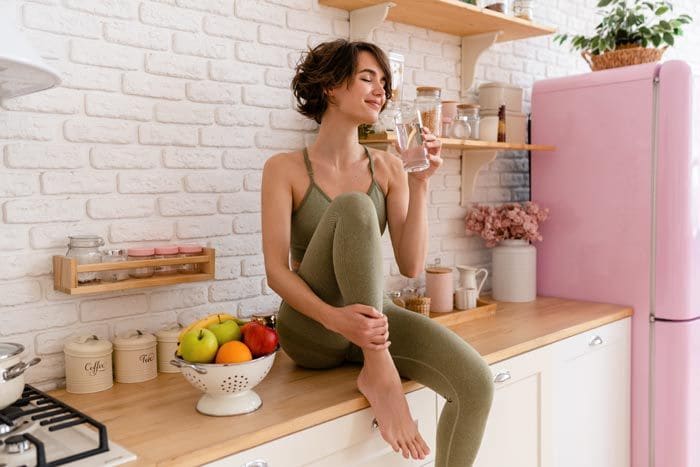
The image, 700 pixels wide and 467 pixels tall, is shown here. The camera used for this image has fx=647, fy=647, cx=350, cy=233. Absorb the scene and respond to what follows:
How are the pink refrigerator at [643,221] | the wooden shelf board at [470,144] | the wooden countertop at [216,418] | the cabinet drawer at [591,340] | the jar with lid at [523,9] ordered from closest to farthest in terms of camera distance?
the wooden countertop at [216,418] < the wooden shelf board at [470,144] < the cabinet drawer at [591,340] < the pink refrigerator at [643,221] < the jar with lid at [523,9]

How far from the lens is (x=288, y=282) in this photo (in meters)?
1.67

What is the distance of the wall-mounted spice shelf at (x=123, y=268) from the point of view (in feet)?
5.12

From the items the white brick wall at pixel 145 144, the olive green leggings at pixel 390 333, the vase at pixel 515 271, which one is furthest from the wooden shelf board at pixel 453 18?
the olive green leggings at pixel 390 333

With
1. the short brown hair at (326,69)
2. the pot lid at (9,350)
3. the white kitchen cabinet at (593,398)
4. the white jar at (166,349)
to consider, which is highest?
the short brown hair at (326,69)

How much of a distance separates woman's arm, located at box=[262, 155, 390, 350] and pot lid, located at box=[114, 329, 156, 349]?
343mm

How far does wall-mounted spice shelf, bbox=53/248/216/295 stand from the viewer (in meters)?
1.56

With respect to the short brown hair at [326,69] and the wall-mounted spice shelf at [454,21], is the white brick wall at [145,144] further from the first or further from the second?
the short brown hair at [326,69]

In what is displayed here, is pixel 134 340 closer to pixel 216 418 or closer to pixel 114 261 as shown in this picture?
pixel 114 261

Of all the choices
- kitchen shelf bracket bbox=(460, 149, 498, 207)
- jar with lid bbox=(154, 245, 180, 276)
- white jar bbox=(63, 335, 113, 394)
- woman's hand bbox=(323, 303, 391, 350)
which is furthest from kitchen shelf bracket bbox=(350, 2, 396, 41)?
white jar bbox=(63, 335, 113, 394)

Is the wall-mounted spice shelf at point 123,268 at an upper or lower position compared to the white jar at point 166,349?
upper

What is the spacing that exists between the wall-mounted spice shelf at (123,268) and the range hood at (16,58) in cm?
45

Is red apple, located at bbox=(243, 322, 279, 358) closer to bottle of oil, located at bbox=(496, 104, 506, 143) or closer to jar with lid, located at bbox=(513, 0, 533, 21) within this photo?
bottle of oil, located at bbox=(496, 104, 506, 143)

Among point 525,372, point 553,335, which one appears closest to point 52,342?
point 525,372

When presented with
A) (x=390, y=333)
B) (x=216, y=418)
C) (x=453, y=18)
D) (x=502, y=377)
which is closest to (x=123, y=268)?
(x=216, y=418)
